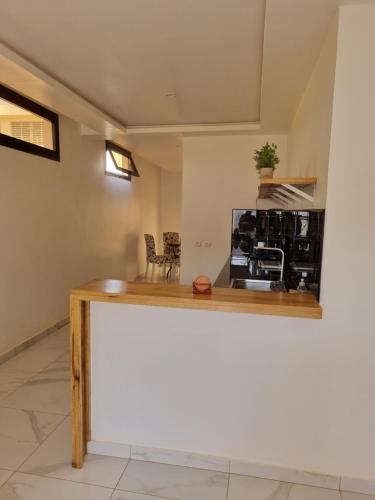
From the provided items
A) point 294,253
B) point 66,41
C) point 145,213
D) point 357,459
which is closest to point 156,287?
point 294,253

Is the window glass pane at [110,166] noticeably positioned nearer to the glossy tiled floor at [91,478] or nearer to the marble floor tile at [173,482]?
the glossy tiled floor at [91,478]

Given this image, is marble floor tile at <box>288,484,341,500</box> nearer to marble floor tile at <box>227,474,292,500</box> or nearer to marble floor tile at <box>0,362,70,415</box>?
marble floor tile at <box>227,474,292,500</box>

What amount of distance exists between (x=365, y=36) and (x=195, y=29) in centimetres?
98

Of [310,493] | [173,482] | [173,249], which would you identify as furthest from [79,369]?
[173,249]

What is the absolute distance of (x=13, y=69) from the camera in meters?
2.43

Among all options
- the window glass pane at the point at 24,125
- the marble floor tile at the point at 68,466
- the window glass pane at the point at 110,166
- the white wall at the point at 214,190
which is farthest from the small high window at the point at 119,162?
the marble floor tile at the point at 68,466

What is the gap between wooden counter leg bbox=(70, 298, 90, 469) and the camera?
1.78 metres

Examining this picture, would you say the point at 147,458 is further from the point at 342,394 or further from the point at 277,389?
the point at 342,394

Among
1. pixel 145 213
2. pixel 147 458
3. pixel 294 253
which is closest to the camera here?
pixel 147 458

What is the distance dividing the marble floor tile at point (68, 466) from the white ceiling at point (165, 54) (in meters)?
2.51

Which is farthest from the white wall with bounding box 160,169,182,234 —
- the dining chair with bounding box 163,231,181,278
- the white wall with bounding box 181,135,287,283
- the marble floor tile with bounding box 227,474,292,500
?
the marble floor tile with bounding box 227,474,292,500

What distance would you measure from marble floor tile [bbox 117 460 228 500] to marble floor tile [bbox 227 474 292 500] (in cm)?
4

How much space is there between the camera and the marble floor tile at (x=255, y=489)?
5.36 feet

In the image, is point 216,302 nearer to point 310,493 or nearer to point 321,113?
point 310,493
